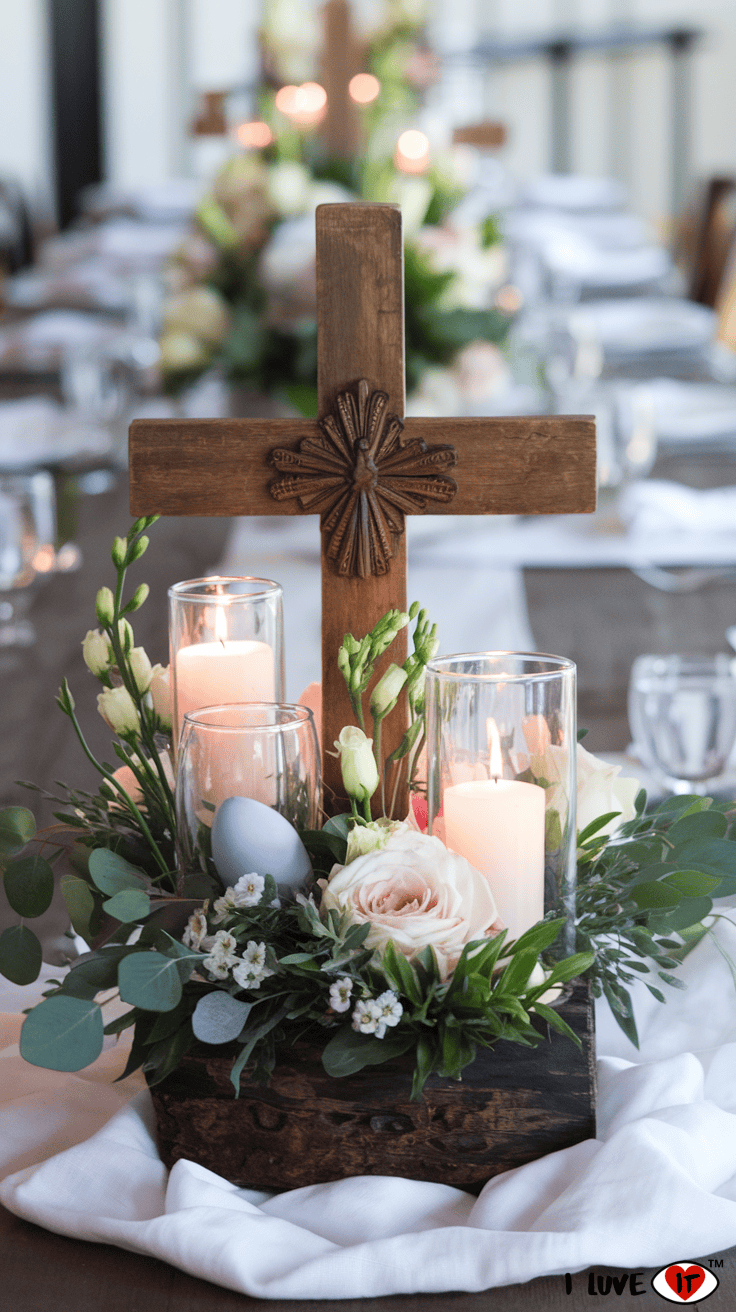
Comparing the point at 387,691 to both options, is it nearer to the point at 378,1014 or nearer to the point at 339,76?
the point at 378,1014

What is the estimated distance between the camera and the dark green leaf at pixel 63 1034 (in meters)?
0.51

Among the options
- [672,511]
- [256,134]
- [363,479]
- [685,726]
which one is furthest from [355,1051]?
[256,134]

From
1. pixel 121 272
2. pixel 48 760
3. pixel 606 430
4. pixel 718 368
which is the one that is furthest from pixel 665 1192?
pixel 121 272

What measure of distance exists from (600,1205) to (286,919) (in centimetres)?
15

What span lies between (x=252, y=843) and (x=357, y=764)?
0.05m

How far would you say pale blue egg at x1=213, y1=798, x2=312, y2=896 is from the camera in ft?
1.71

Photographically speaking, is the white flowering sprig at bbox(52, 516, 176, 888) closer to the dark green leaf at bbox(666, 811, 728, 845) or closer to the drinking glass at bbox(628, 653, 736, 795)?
the dark green leaf at bbox(666, 811, 728, 845)

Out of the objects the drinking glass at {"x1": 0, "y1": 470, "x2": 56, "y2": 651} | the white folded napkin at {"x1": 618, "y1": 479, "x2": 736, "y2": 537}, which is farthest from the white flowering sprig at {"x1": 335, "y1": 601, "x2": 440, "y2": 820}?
the white folded napkin at {"x1": 618, "y1": 479, "x2": 736, "y2": 537}

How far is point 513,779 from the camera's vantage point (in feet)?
1.74

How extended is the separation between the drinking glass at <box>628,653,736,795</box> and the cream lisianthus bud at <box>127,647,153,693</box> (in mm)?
451

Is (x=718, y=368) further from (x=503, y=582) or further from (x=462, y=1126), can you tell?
(x=462, y=1126)

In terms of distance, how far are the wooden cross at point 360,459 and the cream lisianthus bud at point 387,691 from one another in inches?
1.5

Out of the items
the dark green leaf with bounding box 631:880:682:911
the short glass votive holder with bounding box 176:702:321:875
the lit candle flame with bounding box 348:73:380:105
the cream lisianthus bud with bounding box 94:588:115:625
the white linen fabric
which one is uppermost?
the lit candle flame with bounding box 348:73:380:105

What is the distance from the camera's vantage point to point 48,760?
1.07m
